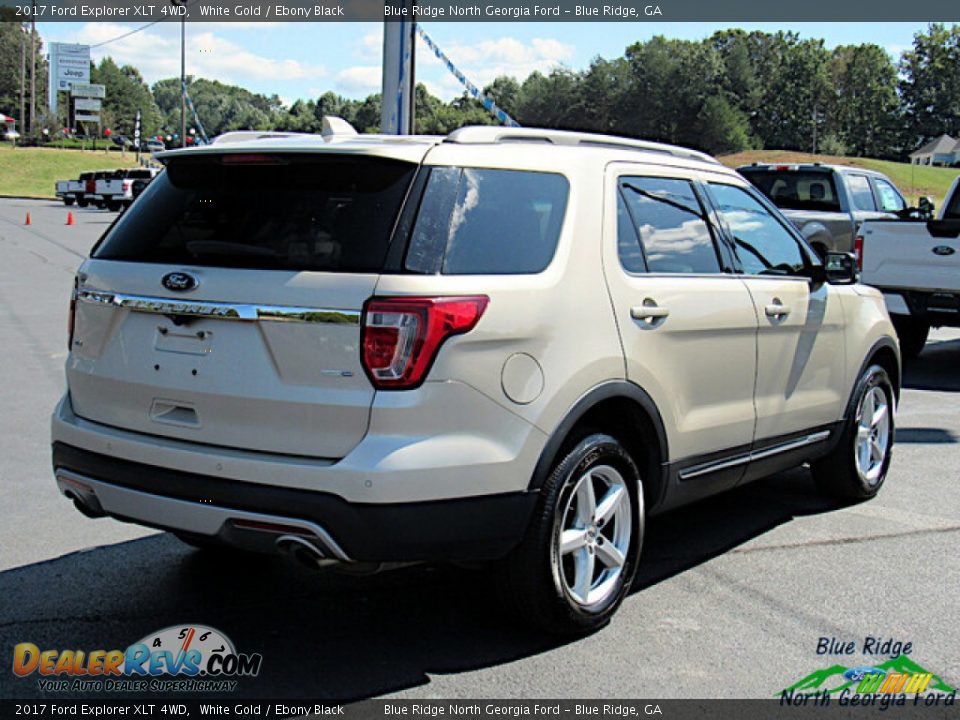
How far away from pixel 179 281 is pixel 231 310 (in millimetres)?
268

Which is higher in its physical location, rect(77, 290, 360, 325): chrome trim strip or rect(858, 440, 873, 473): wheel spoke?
rect(77, 290, 360, 325): chrome trim strip

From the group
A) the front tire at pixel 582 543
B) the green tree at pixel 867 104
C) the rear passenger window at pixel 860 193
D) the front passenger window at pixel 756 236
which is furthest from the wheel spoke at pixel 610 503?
the green tree at pixel 867 104

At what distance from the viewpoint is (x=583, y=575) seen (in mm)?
4180

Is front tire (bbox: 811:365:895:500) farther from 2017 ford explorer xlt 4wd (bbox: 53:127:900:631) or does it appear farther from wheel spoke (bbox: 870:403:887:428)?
2017 ford explorer xlt 4wd (bbox: 53:127:900:631)

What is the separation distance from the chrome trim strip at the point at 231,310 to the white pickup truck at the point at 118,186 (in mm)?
42196

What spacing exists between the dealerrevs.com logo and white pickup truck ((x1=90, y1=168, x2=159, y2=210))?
42.3m

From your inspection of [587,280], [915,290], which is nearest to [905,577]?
[587,280]

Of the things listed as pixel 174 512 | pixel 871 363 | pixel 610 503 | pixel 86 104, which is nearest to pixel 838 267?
pixel 871 363

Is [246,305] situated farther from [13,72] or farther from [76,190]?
[13,72]

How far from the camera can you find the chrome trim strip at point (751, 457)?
188 inches

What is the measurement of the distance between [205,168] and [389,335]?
1134 millimetres

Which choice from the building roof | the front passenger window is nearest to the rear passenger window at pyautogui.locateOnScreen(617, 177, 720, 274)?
the front passenger window

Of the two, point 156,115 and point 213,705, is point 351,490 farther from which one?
point 156,115

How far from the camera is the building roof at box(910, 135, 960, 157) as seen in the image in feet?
393
